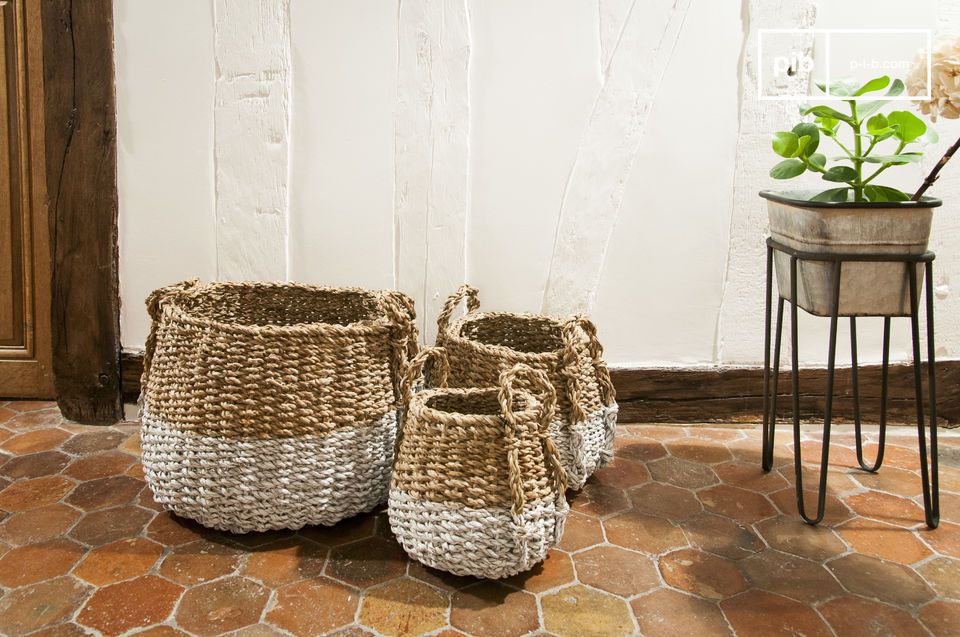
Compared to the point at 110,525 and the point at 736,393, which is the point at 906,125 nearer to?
the point at 736,393

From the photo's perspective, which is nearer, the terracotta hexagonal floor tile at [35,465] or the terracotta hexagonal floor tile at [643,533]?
the terracotta hexagonal floor tile at [643,533]

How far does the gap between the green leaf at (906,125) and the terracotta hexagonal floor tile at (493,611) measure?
4.13 feet

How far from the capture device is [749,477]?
2.23 metres

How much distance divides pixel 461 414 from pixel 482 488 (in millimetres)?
166

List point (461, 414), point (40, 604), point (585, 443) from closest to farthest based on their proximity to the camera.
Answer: point (40, 604)
point (461, 414)
point (585, 443)

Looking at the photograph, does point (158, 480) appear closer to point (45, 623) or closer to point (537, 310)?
point (45, 623)

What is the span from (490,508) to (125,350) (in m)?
1.39

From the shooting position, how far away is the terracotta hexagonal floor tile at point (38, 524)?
1.83 meters

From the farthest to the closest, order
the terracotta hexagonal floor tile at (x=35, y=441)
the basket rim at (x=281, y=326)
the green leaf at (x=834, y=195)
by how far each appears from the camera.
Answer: the terracotta hexagonal floor tile at (x=35, y=441) → the green leaf at (x=834, y=195) → the basket rim at (x=281, y=326)

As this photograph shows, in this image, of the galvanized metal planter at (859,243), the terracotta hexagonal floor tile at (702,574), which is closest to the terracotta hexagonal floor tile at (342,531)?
the terracotta hexagonal floor tile at (702,574)

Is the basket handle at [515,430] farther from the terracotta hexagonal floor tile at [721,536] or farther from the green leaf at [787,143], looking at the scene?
the green leaf at [787,143]

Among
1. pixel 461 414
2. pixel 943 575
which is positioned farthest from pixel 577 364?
pixel 943 575

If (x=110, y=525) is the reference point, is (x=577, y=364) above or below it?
above

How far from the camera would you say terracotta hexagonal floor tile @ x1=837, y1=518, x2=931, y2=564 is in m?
1.84
